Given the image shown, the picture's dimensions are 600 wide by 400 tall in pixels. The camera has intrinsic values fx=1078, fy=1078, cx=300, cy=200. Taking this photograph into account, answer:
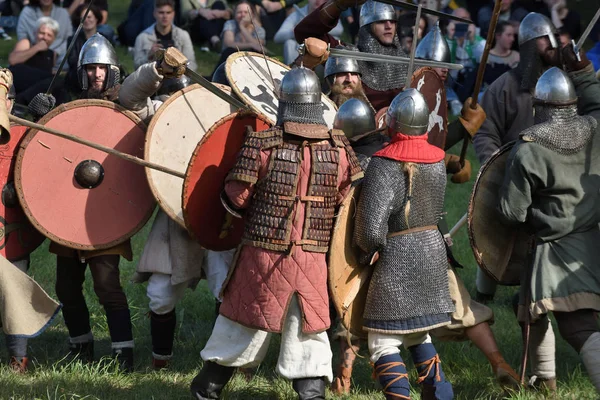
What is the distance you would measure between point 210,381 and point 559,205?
1.98 meters

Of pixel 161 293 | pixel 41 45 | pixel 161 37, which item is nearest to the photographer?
pixel 161 293

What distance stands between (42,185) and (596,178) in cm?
298

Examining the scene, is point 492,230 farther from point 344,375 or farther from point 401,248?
point 344,375

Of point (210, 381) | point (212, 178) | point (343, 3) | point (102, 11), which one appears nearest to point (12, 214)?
point (212, 178)

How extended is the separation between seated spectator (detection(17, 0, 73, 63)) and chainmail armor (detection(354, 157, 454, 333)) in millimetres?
7675

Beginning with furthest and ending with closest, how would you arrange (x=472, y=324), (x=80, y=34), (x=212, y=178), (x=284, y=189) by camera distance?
(x=80, y=34) < (x=472, y=324) < (x=212, y=178) < (x=284, y=189)

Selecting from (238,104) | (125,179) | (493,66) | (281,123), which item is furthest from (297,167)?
(493,66)

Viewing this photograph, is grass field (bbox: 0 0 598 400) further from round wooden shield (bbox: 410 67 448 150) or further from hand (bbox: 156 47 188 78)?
hand (bbox: 156 47 188 78)

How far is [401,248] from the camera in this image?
5125 millimetres

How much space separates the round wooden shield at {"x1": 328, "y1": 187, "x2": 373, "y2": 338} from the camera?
5.09 meters

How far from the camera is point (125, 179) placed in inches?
236

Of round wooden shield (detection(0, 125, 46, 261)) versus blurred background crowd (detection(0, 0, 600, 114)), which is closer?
round wooden shield (detection(0, 125, 46, 261))

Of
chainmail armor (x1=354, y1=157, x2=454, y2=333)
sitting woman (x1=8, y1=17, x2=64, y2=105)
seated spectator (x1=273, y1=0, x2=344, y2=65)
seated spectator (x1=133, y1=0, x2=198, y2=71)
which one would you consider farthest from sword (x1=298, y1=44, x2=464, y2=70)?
seated spectator (x1=133, y1=0, x2=198, y2=71)

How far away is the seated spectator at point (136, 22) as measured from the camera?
13.3 metres
